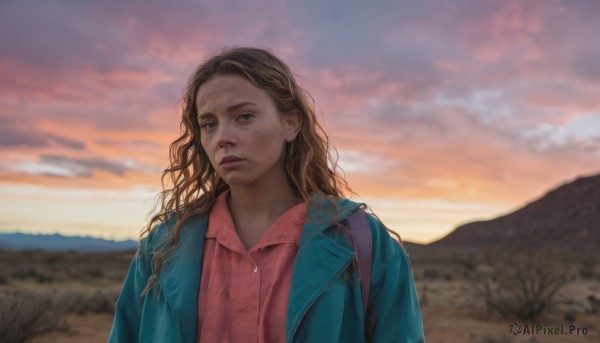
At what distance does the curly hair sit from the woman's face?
2.0 inches

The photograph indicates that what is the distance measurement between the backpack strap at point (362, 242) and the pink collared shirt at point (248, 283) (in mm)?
179

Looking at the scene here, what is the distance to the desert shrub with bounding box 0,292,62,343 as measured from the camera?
32.8ft

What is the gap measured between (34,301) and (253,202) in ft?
31.6

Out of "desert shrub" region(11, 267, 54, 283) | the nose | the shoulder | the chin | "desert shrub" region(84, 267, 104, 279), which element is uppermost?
the nose

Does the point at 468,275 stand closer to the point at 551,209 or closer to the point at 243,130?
the point at 243,130

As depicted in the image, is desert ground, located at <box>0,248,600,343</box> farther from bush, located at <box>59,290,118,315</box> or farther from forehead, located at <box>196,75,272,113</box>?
forehead, located at <box>196,75,272,113</box>

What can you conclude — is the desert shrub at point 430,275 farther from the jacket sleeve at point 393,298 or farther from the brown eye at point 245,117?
the brown eye at point 245,117

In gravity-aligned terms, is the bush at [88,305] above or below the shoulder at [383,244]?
below

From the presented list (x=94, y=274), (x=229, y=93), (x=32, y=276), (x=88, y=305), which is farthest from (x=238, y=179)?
(x=94, y=274)

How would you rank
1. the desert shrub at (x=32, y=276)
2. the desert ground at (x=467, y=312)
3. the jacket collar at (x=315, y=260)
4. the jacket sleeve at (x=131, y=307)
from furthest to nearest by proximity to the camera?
1. the desert shrub at (x=32, y=276)
2. the desert ground at (x=467, y=312)
3. the jacket sleeve at (x=131, y=307)
4. the jacket collar at (x=315, y=260)

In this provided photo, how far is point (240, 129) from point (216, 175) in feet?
1.64

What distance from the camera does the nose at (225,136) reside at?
2391 millimetres

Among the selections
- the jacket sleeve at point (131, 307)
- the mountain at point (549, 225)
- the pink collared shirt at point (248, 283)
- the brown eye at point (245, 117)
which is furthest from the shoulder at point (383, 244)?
the mountain at point (549, 225)

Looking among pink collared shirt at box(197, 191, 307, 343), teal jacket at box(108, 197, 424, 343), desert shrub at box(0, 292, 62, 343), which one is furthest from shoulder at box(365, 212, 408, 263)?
desert shrub at box(0, 292, 62, 343)
